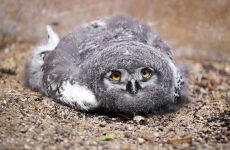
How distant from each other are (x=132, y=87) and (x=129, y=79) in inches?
3.7

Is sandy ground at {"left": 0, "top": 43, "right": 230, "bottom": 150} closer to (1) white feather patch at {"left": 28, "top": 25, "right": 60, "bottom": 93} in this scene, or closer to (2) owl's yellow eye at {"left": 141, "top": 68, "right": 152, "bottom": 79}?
(1) white feather patch at {"left": 28, "top": 25, "right": 60, "bottom": 93}

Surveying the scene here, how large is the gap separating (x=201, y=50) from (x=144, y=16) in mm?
1195

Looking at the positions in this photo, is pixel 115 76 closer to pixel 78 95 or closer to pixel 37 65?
pixel 78 95

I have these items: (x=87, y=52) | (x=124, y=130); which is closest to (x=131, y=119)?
(x=124, y=130)

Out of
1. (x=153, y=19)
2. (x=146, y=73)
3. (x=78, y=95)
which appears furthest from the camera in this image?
(x=153, y=19)

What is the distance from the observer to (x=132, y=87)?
497 centimetres

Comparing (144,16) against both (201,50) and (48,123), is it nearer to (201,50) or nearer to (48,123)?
(201,50)

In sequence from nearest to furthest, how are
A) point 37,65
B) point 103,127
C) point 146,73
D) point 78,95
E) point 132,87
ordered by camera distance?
point 103,127, point 132,87, point 146,73, point 78,95, point 37,65

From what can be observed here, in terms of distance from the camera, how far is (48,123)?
4.62 m

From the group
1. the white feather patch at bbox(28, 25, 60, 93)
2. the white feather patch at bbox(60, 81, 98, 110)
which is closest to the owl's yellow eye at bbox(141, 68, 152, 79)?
the white feather patch at bbox(60, 81, 98, 110)

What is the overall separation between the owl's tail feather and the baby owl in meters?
0.27

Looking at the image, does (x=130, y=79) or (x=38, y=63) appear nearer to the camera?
(x=130, y=79)

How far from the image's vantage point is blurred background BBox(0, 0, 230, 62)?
8133 mm

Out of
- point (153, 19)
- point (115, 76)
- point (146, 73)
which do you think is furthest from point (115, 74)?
point (153, 19)
